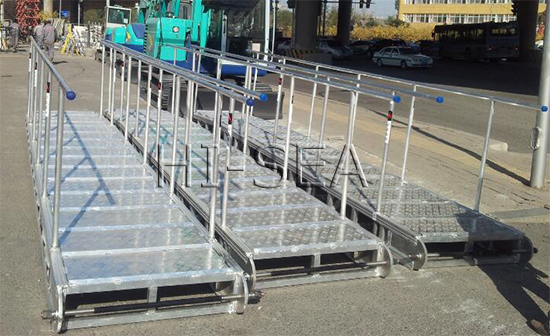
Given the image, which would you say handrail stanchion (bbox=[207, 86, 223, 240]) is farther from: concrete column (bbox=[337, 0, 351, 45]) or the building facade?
the building facade

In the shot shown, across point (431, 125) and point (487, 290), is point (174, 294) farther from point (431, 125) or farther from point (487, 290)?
point (431, 125)

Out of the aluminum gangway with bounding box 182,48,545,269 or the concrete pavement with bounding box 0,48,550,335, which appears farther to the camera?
the aluminum gangway with bounding box 182,48,545,269

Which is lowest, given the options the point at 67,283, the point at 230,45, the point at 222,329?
the point at 222,329

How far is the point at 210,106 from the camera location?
15.1 m

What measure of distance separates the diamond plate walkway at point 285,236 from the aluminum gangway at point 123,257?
0.26 m

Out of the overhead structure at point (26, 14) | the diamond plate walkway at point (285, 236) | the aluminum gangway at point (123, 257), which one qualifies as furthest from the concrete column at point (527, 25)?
the aluminum gangway at point (123, 257)

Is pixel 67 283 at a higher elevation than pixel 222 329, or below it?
A: higher

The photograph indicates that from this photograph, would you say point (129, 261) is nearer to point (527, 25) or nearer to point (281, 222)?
point (281, 222)

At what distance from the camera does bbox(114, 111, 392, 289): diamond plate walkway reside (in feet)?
19.0

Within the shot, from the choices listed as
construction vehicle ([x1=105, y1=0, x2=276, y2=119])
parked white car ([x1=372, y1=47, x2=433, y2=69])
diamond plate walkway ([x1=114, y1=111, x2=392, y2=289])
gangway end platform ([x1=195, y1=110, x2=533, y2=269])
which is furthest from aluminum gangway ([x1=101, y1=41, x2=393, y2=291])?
parked white car ([x1=372, y1=47, x2=433, y2=69])

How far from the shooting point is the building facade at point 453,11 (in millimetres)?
110137

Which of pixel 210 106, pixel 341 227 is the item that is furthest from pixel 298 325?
pixel 210 106

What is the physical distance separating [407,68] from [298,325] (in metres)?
40.5

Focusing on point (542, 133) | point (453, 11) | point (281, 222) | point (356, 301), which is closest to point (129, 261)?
point (281, 222)
